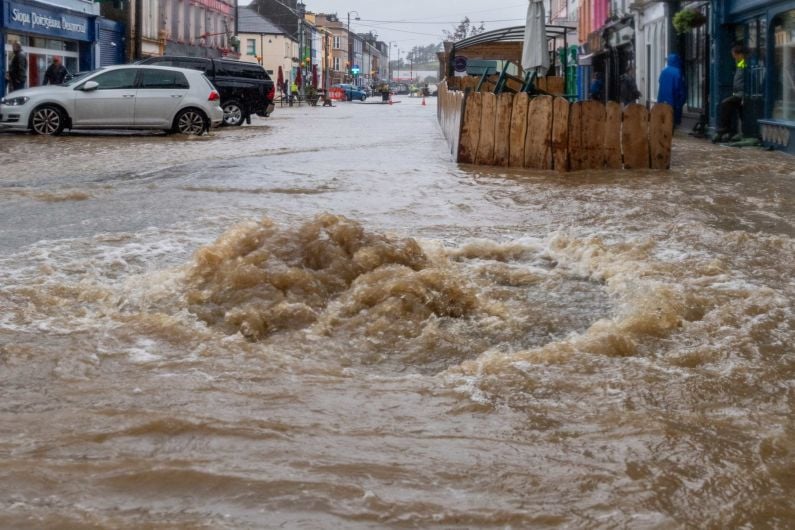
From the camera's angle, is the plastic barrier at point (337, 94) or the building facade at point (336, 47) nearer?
the plastic barrier at point (337, 94)

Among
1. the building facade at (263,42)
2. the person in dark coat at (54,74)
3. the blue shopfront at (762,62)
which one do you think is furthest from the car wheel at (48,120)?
the building facade at (263,42)

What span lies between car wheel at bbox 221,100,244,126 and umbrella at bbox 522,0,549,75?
32.4ft

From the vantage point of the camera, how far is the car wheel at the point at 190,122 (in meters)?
22.9

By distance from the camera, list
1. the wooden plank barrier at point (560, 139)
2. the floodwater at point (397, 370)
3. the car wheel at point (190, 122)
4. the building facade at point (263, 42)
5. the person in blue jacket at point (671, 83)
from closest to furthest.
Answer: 1. the floodwater at point (397, 370)
2. the wooden plank barrier at point (560, 139)
3. the person in blue jacket at point (671, 83)
4. the car wheel at point (190, 122)
5. the building facade at point (263, 42)

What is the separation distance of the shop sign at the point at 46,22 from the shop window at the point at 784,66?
66.3ft

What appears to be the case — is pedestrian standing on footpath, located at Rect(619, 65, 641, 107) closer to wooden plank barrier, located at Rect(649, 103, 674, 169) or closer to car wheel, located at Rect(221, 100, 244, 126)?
car wheel, located at Rect(221, 100, 244, 126)

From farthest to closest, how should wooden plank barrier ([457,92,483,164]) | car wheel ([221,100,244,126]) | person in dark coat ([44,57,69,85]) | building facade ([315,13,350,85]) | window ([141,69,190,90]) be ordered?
building facade ([315,13,350,85]) → person in dark coat ([44,57,69,85]) → car wheel ([221,100,244,126]) → window ([141,69,190,90]) → wooden plank barrier ([457,92,483,164])

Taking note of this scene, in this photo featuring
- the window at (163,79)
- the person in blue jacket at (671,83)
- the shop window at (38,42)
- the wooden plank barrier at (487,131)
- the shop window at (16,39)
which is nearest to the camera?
the wooden plank barrier at (487,131)

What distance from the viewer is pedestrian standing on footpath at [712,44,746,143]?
18766mm

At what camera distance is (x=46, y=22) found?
32.1 metres

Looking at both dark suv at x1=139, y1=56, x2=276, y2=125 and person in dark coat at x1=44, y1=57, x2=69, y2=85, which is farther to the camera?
person in dark coat at x1=44, y1=57, x2=69, y2=85

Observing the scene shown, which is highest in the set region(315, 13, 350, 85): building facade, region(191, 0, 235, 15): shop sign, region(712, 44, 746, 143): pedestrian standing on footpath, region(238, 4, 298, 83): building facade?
region(315, 13, 350, 85): building facade

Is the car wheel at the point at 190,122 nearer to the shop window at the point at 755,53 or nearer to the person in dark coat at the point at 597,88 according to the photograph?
the person in dark coat at the point at 597,88

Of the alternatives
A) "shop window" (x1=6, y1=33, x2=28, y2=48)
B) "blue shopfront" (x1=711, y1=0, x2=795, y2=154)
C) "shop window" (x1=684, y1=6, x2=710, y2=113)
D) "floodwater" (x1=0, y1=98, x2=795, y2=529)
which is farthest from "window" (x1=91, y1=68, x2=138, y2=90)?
"floodwater" (x1=0, y1=98, x2=795, y2=529)
